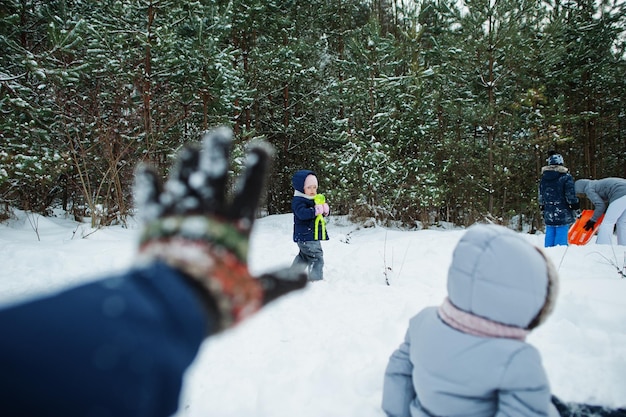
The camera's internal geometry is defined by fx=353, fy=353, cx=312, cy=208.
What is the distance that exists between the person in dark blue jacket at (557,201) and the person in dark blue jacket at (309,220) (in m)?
4.29

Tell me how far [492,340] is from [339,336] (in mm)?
1667

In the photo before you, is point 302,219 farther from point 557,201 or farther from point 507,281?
point 557,201

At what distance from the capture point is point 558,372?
2086mm

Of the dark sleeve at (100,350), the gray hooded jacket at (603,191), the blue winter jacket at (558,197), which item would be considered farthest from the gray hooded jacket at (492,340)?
the gray hooded jacket at (603,191)

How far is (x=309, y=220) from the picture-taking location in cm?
469

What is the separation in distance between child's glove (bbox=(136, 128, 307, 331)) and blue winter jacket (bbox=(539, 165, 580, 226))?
6920 millimetres

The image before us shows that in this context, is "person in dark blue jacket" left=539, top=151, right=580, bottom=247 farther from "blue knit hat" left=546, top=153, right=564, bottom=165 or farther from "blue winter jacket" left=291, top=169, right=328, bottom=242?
"blue winter jacket" left=291, top=169, right=328, bottom=242

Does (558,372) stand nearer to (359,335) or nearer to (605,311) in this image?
(605,311)

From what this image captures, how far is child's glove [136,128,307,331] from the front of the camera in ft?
2.00

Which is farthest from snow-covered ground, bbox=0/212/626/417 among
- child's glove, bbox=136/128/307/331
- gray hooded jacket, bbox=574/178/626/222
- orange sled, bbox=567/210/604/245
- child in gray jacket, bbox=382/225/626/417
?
orange sled, bbox=567/210/604/245

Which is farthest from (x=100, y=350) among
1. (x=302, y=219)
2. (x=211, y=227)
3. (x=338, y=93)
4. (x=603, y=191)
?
(x=338, y=93)

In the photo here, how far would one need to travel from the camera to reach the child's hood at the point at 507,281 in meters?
1.25

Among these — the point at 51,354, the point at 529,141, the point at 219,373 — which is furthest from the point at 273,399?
the point at 529,141

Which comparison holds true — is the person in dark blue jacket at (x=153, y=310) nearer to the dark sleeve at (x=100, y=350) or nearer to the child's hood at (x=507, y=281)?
the dark sleeve at (x=100, y=350)
